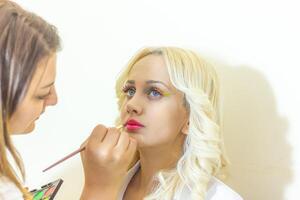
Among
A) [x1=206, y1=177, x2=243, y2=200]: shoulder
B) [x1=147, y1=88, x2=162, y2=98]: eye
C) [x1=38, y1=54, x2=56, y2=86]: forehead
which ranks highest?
[x1=38, y1=54, x2=56, y2=86]: forehead

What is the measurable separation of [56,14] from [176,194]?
31.7 inches

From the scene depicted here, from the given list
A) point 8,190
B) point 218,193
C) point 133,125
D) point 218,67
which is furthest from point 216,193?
point 8,190

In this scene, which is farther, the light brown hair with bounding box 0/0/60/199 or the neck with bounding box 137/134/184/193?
the neck with bounding box 137/134/184/193

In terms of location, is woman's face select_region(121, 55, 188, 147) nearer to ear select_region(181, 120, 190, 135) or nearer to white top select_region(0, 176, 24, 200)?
ear select_region(181, 120, 190, 135)

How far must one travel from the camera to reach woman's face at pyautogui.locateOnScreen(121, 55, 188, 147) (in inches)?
39.6

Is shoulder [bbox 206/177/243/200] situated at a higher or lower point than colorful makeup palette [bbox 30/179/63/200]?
lower

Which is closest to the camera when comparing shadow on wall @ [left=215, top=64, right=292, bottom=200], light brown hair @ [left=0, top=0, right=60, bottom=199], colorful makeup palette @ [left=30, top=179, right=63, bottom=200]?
light brown hair @ [left=0, top=0, right=60, bottom=199]

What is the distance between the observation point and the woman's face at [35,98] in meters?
0.71

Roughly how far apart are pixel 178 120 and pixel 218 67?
252 mm

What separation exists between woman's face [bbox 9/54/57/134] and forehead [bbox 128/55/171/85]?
323 millimetres

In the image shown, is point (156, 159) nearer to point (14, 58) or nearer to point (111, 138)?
point (111, 138)

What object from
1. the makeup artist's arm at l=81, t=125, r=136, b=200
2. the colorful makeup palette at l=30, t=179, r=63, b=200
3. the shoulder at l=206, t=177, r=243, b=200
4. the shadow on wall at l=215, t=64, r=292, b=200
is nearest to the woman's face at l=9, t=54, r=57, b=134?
the makeup artist's arm at l=81, t=125, r=136, b=200

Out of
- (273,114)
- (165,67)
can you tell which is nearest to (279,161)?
(273,114)

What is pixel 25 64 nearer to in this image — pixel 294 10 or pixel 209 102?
pixel 209 102
